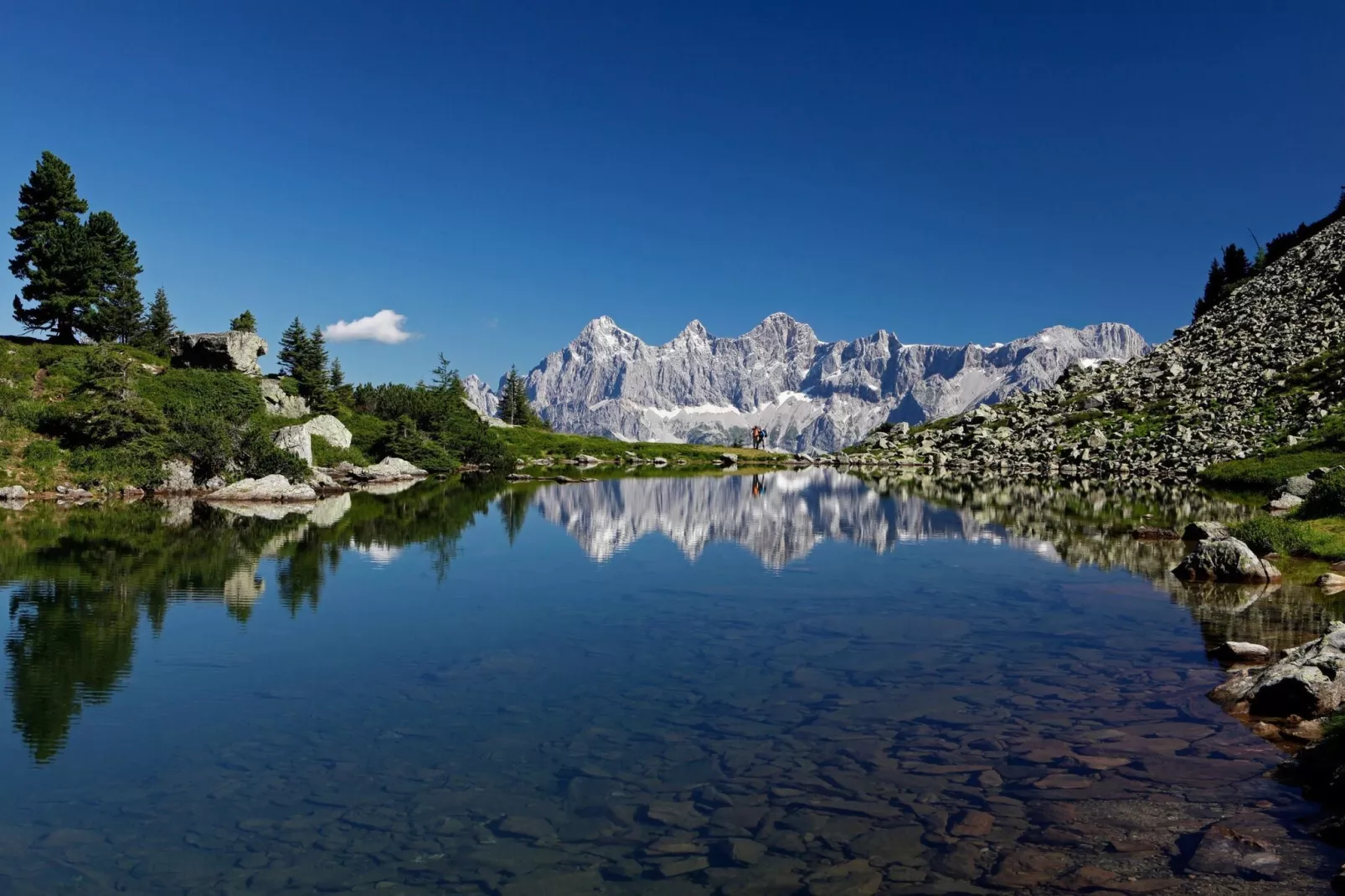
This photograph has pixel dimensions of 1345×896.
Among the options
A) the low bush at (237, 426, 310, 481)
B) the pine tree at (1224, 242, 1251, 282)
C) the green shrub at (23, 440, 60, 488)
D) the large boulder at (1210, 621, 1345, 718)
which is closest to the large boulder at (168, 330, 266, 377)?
the low bush at (237, 426, 310, 481)

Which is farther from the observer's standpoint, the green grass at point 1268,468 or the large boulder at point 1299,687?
the green grass at point 1268,468

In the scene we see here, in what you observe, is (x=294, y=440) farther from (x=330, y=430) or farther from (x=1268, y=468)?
(x=1268, y=468)

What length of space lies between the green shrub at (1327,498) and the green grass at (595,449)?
121 m

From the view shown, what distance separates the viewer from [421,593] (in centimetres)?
3184

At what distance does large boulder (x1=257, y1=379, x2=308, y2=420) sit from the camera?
342ft

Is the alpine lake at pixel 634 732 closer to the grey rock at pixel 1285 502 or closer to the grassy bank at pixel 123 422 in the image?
the grey rock at pixel 1285 502

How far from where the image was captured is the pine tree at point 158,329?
10838cm

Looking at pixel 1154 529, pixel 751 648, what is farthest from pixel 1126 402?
pixel 751 648

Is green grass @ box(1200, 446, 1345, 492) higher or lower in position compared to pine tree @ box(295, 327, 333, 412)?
lower

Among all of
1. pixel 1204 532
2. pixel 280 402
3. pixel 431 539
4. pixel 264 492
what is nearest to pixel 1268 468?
pixel 1204 532

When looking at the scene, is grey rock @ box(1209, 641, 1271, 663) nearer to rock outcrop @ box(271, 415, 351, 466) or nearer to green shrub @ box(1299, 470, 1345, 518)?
green shrub @ box(1299, 470, 1345, 518)

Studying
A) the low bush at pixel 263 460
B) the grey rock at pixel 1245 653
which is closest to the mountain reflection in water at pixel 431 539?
the grey rock at pixel 1245 653

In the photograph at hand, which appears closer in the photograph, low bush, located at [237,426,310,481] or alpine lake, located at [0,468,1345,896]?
alpine lake, located at [0,468,1345,896]

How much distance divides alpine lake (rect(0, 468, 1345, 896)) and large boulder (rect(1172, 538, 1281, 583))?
1279mm
